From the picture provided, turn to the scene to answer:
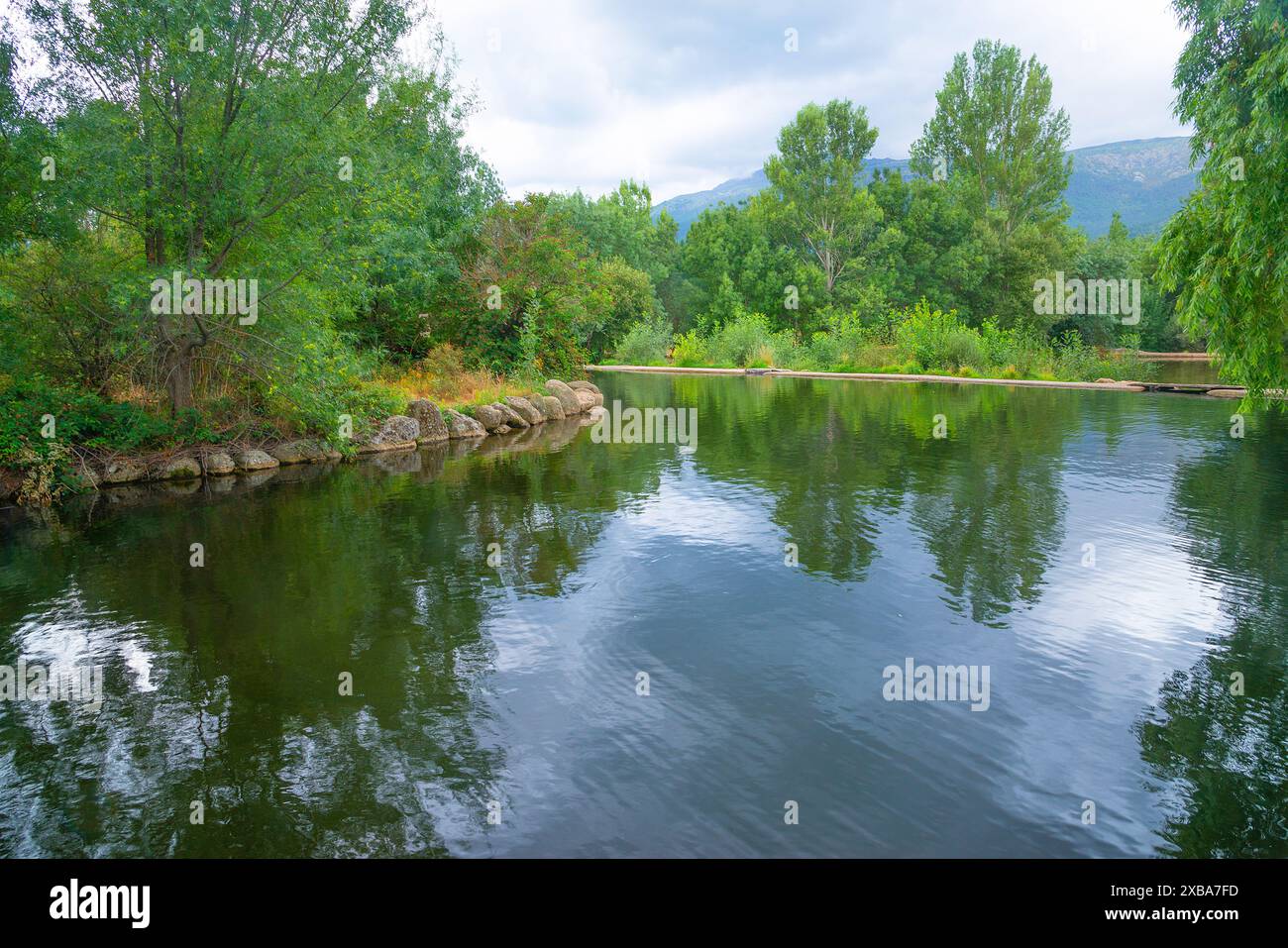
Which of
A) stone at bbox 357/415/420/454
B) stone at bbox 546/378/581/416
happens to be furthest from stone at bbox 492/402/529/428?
stone at bbox 357/415/420/454

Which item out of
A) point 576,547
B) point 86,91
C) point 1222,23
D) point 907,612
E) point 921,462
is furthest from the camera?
point 921,462

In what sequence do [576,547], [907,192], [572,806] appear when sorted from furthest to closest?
[907,192], [576,547], [572,806]

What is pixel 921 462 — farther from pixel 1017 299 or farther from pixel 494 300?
pixel 1017 299

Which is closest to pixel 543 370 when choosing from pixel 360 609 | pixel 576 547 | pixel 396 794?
pixel 576 547

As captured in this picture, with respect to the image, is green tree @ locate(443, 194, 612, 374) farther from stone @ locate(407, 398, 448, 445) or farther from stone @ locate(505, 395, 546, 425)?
stone @ locate(407, 398, 448, 445)

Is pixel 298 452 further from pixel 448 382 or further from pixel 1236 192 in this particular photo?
pixel 1236 192

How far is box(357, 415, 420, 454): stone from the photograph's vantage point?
680 inches

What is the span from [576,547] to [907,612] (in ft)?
13.4

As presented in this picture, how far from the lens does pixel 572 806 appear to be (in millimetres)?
4527

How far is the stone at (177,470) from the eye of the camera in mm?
14102

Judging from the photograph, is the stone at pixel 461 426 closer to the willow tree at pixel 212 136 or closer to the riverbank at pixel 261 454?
the riverbank at pixel 261 454

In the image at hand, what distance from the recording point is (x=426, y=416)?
18781mm

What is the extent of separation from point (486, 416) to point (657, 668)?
1468 cm

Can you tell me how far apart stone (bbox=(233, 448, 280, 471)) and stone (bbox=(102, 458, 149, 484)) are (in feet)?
5.03
